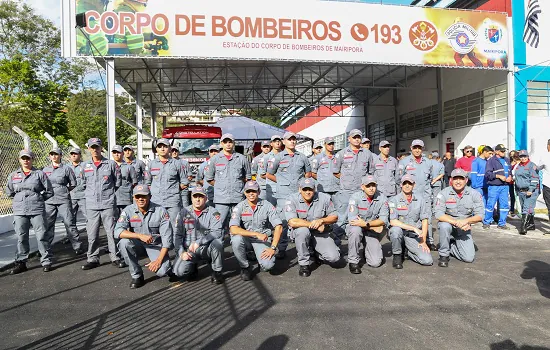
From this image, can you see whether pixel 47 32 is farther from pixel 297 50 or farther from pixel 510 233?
pixel 510 233

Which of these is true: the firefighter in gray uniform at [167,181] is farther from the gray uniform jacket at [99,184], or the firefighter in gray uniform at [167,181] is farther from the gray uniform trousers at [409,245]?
the gray uniform trousers at [409,245]

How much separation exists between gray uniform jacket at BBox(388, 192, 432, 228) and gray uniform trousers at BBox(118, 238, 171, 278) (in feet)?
10.6

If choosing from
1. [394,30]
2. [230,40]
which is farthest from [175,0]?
[394,30]

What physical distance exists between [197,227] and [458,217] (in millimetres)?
3868

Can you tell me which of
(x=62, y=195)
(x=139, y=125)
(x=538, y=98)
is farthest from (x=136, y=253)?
(x=538, y=98)

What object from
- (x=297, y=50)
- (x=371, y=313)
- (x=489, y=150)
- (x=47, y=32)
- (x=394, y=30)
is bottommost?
(x=371, y=313)

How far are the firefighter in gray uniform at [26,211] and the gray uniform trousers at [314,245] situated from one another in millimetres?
3645

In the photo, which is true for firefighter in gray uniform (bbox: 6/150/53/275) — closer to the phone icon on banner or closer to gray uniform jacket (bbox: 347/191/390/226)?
gray uniform jacket (bbox: 347/191/390/226)

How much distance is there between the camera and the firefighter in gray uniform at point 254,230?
4.73m

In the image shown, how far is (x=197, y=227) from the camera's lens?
192 inches

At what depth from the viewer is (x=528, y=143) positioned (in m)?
12.0

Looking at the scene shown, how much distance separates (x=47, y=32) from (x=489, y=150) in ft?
78.6

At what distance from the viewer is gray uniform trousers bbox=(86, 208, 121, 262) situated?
18.1 feet

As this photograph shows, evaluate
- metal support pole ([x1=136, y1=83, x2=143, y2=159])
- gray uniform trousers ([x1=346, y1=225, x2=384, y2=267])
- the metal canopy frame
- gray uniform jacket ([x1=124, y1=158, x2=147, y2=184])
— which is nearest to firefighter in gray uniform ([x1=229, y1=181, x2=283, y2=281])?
gray uniform trousers ([x1=346, y1=225, x2=384, y2=267])
